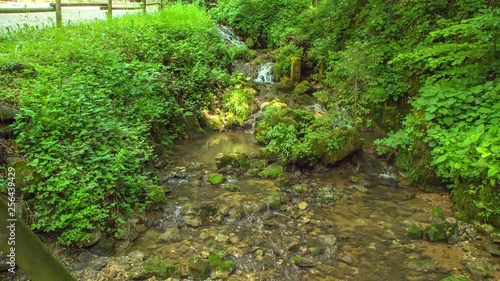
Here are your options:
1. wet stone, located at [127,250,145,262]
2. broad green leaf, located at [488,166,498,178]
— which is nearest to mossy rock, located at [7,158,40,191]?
wet stone, located at [127,250,145,262]

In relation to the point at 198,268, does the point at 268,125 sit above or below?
above

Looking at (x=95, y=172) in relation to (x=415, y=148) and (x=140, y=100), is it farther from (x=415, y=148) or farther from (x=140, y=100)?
(x=415, y=148)

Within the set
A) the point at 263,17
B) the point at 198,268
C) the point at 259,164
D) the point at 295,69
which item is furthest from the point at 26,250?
the point at 263,17

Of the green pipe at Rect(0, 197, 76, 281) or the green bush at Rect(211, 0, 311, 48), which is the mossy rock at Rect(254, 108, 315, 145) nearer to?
the green pipe at Rect(0, 197, 76, 281)

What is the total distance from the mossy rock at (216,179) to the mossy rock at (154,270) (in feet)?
8.49

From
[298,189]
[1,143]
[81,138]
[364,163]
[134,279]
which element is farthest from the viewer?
[364,163]

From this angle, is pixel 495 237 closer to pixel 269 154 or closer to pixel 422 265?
pixel 422 265

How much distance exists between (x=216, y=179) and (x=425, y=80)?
203 inches

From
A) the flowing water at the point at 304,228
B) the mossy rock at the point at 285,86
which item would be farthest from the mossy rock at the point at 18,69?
the mossy rock at the point at 285,86

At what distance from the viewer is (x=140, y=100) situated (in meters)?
6.89

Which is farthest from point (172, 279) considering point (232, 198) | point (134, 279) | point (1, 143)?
point (1, 143)

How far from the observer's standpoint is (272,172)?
7012mm

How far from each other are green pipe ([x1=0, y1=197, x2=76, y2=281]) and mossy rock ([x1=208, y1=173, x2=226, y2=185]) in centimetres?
458

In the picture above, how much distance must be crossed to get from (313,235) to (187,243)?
1.98 metres
